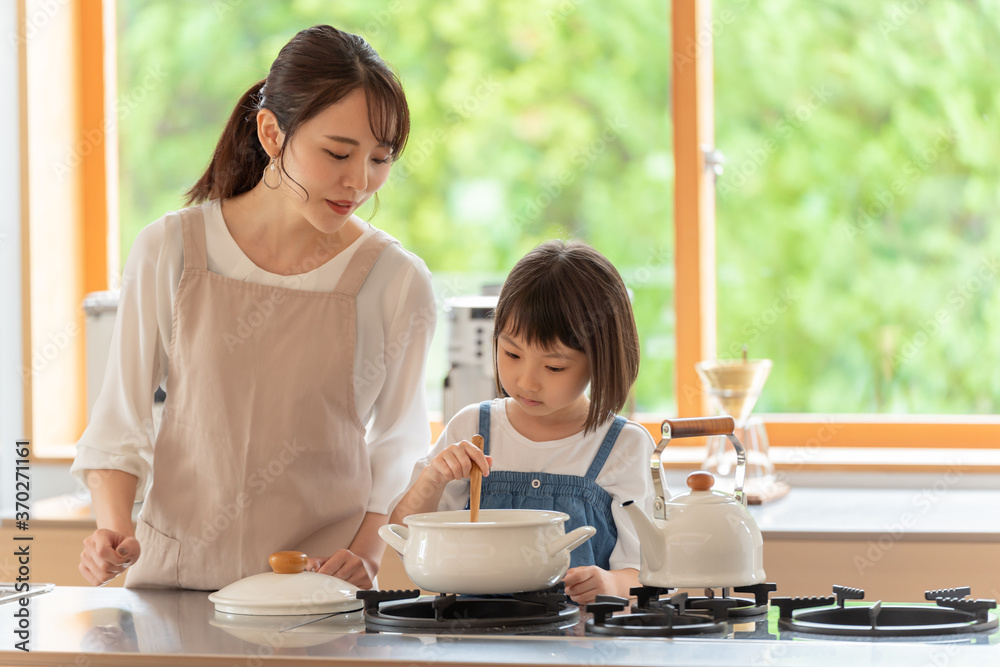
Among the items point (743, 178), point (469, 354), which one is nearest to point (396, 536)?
point (469, 354)

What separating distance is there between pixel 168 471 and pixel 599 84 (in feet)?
5.74

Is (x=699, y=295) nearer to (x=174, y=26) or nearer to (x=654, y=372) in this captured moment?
(x=654, y=372)

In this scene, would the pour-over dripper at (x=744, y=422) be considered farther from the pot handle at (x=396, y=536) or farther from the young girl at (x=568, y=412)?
the pot handle at (x=396, y=536)

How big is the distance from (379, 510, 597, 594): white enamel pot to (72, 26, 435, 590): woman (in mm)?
345

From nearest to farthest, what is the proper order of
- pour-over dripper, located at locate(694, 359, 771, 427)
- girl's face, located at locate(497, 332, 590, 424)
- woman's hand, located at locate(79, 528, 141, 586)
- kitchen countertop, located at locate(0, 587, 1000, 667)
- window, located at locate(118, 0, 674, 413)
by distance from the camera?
kitchen countertop, located at locate(0, 587, 1000, 667) < woman's hand, located at locate(79, 528, 141, 586) < girl's face, located at locate(497, 332, 590, 424) < pour-over dripper, located at locate(694, 359, 771, 427) < window, located at locate(118, 0, 674, 413)

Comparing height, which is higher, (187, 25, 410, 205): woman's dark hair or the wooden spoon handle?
(187, 25, 410, 205): woman's dark hair

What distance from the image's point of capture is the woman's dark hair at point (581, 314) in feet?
4.37

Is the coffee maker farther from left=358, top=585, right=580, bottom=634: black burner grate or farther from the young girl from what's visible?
left=358, top=585, right=580, bottom=634: black burner grate

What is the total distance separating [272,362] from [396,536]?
379mm

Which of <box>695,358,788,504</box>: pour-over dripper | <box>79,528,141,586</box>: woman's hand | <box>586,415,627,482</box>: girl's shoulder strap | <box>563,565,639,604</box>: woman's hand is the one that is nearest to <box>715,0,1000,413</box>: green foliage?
<box>695,358,788,504</box>: pour-over dripper

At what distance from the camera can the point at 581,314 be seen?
Answer: 4.39ft

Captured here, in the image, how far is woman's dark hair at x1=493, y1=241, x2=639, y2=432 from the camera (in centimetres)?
133

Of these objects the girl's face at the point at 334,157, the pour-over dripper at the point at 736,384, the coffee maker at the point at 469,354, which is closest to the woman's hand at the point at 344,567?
the girl's face at the point at 334,157

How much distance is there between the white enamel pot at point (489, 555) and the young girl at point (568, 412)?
0.76 ft
